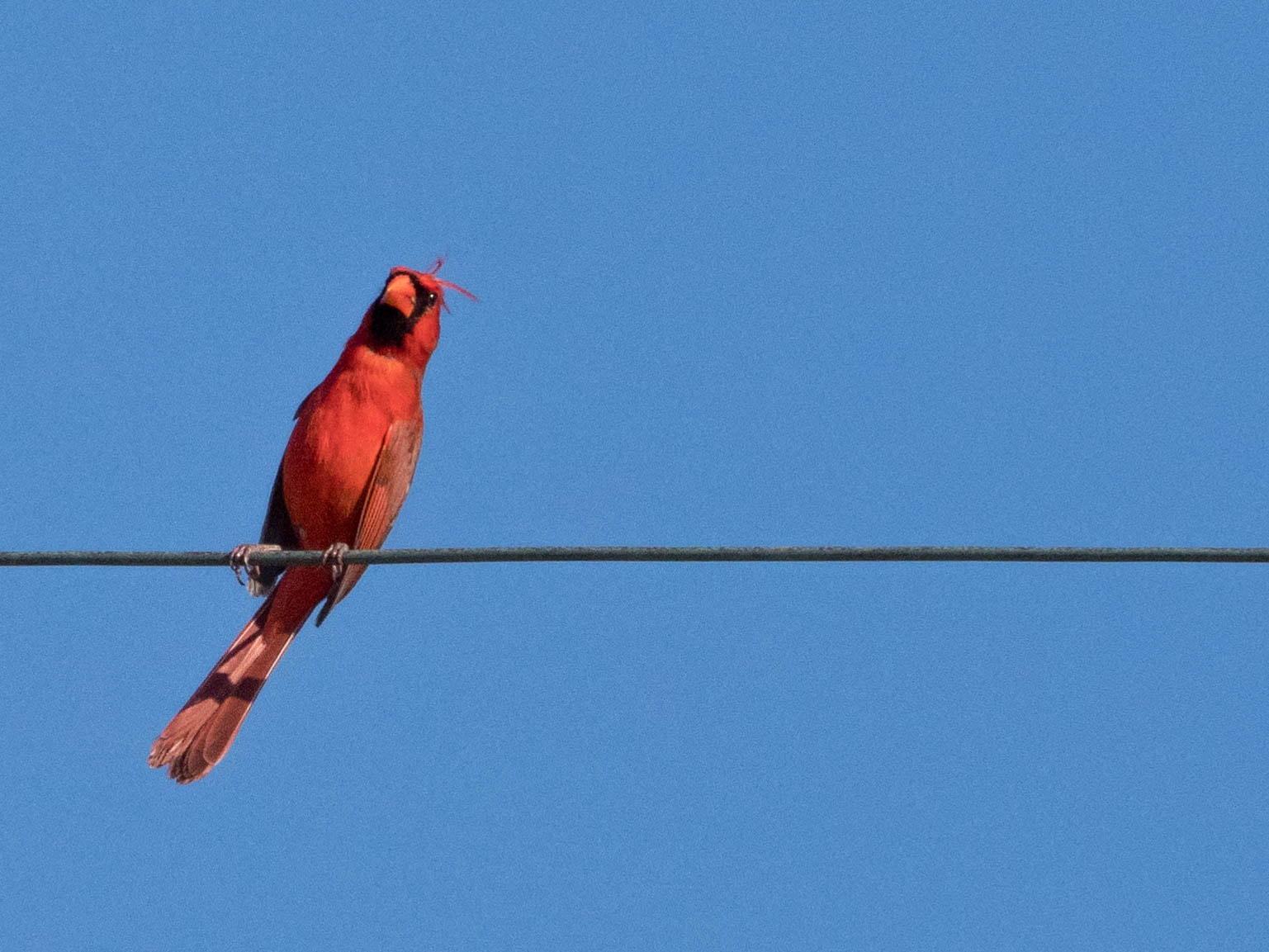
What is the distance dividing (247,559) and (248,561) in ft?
0.28

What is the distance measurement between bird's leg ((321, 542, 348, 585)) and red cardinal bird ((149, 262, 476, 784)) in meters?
0.02

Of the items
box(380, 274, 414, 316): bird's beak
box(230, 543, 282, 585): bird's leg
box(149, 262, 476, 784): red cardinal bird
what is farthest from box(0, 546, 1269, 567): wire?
box(380, 274, 414, 316): bird's beak

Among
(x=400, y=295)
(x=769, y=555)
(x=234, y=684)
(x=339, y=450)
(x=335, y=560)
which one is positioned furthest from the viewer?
(x=400, y=295)

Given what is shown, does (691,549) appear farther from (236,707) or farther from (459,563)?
(236,707)

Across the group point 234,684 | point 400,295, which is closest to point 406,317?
point 400,295

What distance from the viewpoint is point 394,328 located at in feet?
24.8

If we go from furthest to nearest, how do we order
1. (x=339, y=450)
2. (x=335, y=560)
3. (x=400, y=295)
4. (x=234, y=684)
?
(x=400, y=295) < (x=234, y=684) < (x=339, y=450) < (x=335, y=560)

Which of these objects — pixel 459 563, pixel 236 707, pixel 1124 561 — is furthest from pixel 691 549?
pixel 236 707

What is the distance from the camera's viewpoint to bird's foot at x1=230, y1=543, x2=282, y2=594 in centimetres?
504

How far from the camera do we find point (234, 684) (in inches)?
286

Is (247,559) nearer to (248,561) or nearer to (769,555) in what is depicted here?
(248,561)

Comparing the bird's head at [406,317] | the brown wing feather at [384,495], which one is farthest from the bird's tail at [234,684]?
the bird's head at [406,317]

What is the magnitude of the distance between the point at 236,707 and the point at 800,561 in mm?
3639

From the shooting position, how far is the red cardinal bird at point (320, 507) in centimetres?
705
